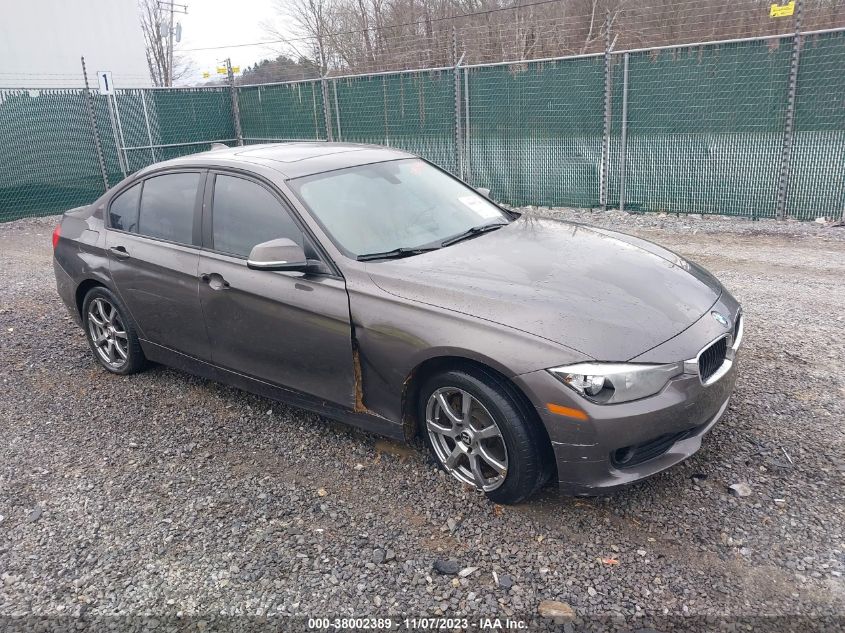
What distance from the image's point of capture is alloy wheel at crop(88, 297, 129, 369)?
5074 millimetres

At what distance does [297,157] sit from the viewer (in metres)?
4.38

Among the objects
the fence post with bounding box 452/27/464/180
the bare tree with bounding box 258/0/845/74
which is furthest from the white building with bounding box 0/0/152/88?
the fence post with bounding box 452/27/464/180

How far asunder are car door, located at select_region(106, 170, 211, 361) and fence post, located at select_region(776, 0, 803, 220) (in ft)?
26.5

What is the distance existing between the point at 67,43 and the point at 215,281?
61.8 ft

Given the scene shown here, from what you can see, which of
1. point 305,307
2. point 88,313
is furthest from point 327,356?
point 88,313

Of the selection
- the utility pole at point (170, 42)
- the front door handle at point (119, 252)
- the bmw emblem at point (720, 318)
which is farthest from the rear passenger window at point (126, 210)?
the utility pole at point (170, 42)

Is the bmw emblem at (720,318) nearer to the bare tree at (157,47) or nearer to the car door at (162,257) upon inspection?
the car door at (162,257)

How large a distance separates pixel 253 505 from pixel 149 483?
70 centimetres

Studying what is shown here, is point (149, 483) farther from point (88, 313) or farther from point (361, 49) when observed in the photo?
point (361, 49)

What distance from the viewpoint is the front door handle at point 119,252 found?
15.5ft

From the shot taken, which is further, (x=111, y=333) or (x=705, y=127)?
(x=705, y=127)

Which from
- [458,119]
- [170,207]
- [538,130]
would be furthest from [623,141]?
[170,207]

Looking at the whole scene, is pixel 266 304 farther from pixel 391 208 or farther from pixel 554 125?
pixel 554 125

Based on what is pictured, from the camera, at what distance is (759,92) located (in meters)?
9.30
